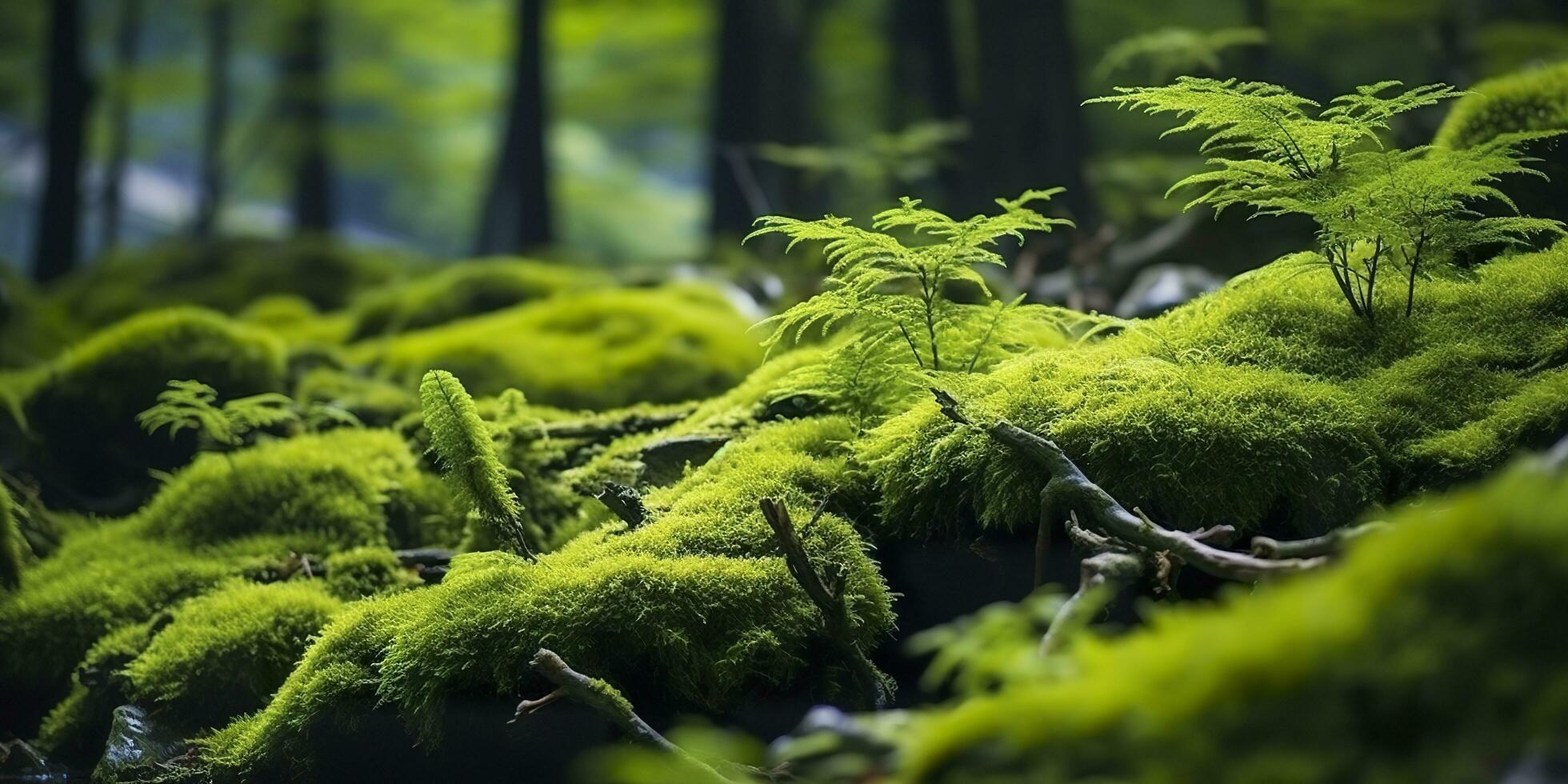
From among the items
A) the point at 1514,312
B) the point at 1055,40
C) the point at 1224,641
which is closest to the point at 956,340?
the point at 1514,312

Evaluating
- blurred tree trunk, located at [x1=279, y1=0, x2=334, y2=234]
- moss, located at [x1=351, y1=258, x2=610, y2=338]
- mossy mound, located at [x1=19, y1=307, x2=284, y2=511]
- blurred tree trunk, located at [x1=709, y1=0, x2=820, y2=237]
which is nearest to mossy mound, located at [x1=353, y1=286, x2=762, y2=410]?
moss, located at [x1=351, y1=258, x2=610, y2=338]

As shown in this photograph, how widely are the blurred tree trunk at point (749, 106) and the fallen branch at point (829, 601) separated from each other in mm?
10453

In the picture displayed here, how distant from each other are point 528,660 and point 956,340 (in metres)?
2.09

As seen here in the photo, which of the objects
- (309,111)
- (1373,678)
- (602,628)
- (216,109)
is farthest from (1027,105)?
(216,109)

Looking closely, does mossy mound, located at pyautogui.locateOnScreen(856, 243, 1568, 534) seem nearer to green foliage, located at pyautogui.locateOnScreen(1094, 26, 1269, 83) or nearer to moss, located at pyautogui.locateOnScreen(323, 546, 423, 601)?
moss, located at pyautogui.locateOnScreen(323, 546, 423, 601)

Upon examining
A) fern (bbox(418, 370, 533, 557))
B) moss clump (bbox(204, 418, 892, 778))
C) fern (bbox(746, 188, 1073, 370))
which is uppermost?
fern (bbox(746, 188, 1073, 370))

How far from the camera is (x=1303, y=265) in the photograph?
4453 millimetres

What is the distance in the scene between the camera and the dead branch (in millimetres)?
2953

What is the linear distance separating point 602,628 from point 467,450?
0.99m

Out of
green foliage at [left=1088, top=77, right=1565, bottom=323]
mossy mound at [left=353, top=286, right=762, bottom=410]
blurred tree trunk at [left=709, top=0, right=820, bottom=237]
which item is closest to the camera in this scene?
green foliage at [left=1088, top=77, right=1565, bottom=323]

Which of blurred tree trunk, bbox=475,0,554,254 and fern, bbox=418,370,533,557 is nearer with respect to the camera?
fern, bbox=418,370,533,557

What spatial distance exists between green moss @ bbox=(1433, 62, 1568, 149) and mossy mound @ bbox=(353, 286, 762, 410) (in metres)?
4.13

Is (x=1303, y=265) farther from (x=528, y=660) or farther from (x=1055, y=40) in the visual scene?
(x=1055, y=40)

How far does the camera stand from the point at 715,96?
14938 mm
